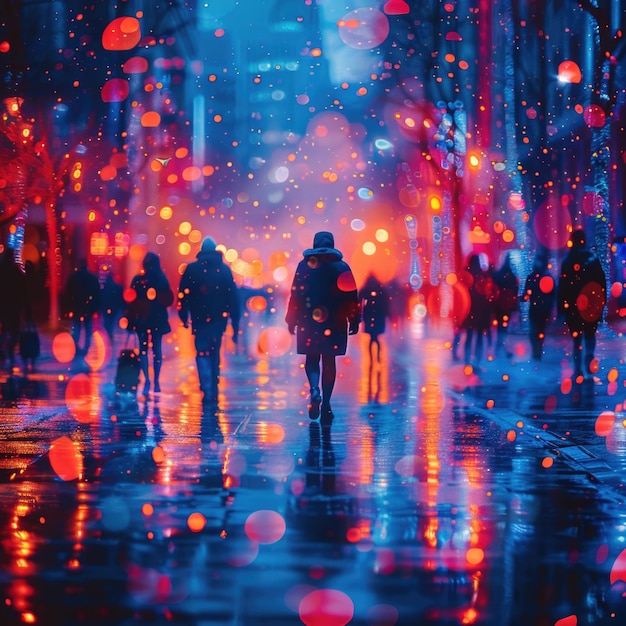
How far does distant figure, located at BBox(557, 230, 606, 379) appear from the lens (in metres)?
19.5

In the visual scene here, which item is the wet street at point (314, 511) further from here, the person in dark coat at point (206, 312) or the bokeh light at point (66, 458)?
the person in dark coat at point (206, 312)

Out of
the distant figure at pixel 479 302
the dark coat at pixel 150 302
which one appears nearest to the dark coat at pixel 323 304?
the dark coat at pixel 150 302

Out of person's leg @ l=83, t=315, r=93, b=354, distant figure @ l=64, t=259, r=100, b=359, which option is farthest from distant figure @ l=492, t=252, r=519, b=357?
person's leg @ l=83, t=315, r=93, b=354

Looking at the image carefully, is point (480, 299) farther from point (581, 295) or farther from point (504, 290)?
point (581, 295)

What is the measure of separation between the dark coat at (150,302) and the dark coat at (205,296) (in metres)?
0.93

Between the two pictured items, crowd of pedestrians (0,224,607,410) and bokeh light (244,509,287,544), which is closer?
bokeh light (244,509,287,544)

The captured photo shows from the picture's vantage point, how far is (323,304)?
14.0 metres

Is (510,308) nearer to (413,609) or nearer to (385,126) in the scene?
(413,609)

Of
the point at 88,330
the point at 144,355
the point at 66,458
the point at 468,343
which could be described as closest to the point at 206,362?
the point at 144,355

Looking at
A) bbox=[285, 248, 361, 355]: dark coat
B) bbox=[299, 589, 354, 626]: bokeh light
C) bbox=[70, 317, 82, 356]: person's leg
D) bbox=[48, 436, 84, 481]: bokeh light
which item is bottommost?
bbox=[299, 589, 354, 626]: bokeh light

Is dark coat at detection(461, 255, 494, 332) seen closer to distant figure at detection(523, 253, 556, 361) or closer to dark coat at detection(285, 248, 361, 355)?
distant figure at detection(523, 253, 556, 361)

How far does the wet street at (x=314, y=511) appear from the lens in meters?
5.82

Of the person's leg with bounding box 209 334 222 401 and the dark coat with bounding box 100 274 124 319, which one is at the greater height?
the dark coat with bounding box 100 274 124 319

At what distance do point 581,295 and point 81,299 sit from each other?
9699mm
